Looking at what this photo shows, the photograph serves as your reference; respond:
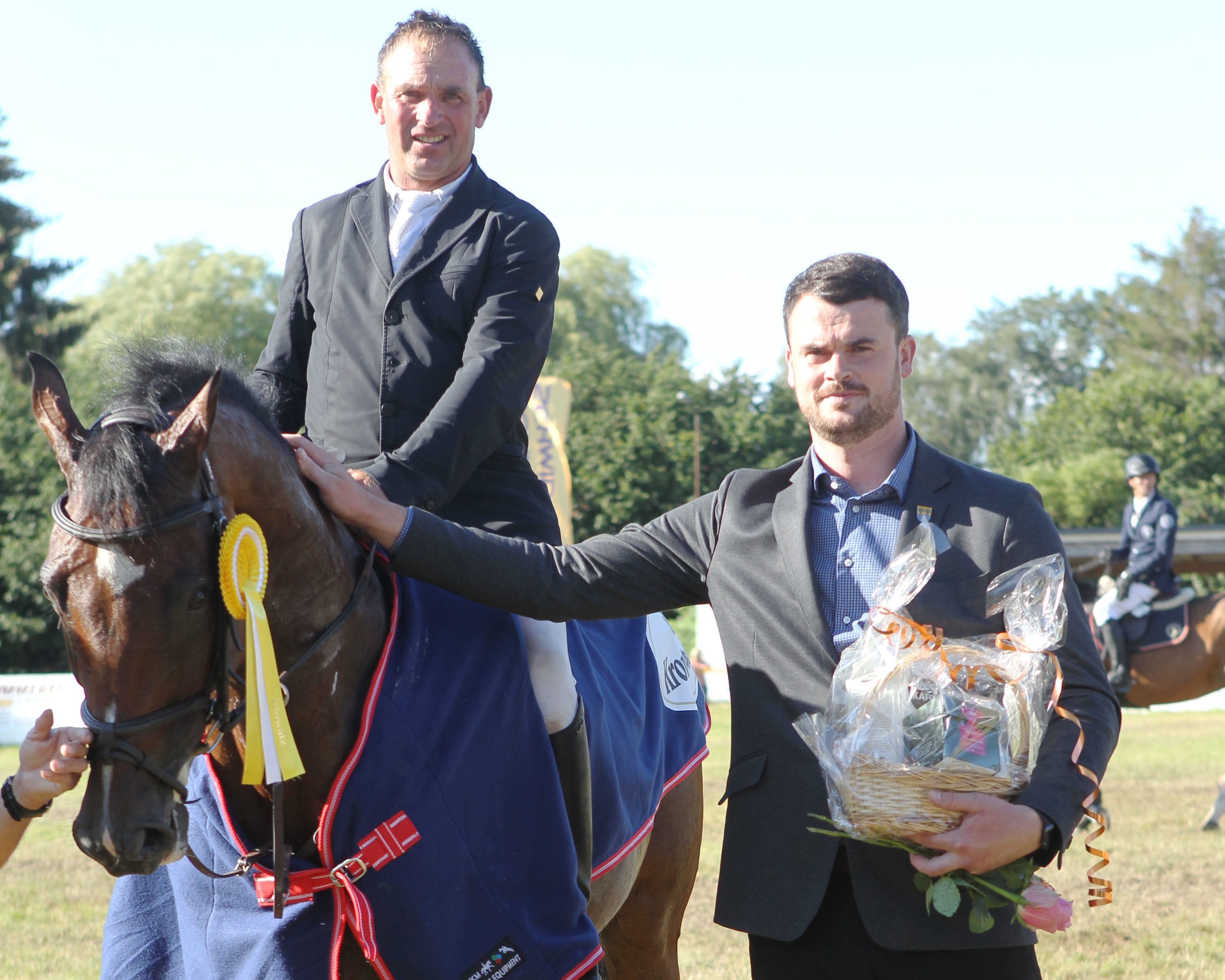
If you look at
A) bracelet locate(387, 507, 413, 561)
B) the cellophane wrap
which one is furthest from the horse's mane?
the cellophane wrap

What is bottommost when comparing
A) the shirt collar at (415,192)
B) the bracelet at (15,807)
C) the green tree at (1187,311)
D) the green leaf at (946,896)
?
Answer: the green leaf at (946,896)

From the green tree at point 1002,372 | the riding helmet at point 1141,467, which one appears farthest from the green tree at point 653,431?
the green tree at point 1002,372

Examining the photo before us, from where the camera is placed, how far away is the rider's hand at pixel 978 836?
2.11m

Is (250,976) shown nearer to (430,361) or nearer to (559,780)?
(559,780)

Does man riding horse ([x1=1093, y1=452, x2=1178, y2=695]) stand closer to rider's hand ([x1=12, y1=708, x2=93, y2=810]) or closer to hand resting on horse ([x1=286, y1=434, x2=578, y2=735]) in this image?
hand resting on horse ([x1=286, y1=434, x2=578, y2=735])

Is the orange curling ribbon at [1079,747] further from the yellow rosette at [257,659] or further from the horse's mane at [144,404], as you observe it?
the horse's mane at [144,404]

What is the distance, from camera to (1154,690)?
11.4 metres

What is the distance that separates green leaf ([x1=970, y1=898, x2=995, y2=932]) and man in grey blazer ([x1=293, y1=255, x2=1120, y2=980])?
0.49 ft

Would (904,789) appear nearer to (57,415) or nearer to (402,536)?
(402,536)

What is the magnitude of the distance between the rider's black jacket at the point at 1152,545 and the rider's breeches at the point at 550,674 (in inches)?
388

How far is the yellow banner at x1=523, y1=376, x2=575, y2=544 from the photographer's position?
61.0ft

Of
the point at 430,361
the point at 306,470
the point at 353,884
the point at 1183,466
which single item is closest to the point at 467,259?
the point at 430,361

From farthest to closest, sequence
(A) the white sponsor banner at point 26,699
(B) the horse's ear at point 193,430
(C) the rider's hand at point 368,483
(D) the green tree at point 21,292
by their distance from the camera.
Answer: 1. (D) the green tree at point 21,292
2. (A) the white sponsor banner at point 26,699
3. (C) the rider's hand at point 368,483
4. (B) the horse's ear at point 193,430

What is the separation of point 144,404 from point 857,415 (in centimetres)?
142
